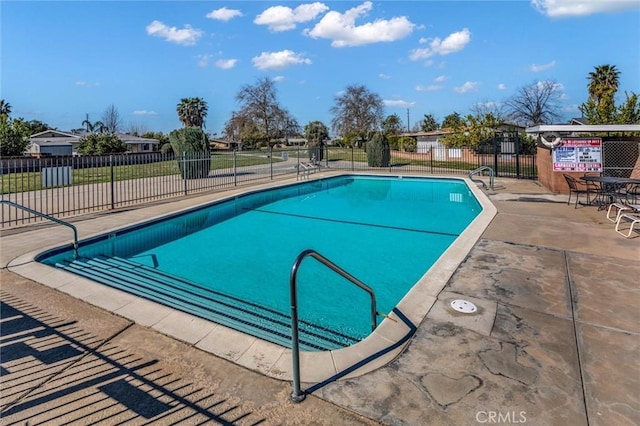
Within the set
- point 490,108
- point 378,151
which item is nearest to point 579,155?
point 378,151

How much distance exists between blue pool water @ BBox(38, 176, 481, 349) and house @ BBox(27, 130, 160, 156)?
35.3 meters

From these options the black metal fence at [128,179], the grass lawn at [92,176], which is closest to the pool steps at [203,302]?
the black metal fence at [128,179]

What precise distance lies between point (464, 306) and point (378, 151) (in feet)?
64.4

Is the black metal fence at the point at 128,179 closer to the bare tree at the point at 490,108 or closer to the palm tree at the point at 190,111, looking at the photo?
the bare tree at the point at 490,108

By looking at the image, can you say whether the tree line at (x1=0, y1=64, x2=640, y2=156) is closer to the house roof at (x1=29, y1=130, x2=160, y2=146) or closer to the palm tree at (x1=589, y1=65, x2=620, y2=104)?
the palm tree at (x1=589, y1=65, x2=620, y2=104)

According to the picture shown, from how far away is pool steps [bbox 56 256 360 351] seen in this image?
3.87 metres

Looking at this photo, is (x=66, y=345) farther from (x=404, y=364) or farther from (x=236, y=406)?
(x=404, y=364)

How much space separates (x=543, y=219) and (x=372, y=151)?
1546 centimetres

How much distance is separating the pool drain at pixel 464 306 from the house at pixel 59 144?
42305mm

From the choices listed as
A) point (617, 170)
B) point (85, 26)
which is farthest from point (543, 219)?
point (85, 26)

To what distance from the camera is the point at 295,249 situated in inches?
295

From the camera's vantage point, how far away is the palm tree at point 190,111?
49875 mm

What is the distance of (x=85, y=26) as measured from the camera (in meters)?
11.9

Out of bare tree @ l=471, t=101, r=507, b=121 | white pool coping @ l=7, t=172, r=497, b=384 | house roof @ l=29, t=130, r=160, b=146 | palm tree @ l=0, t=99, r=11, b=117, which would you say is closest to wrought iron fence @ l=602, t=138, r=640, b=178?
white pool coping @ l=7, t=172, r=497, b=384
